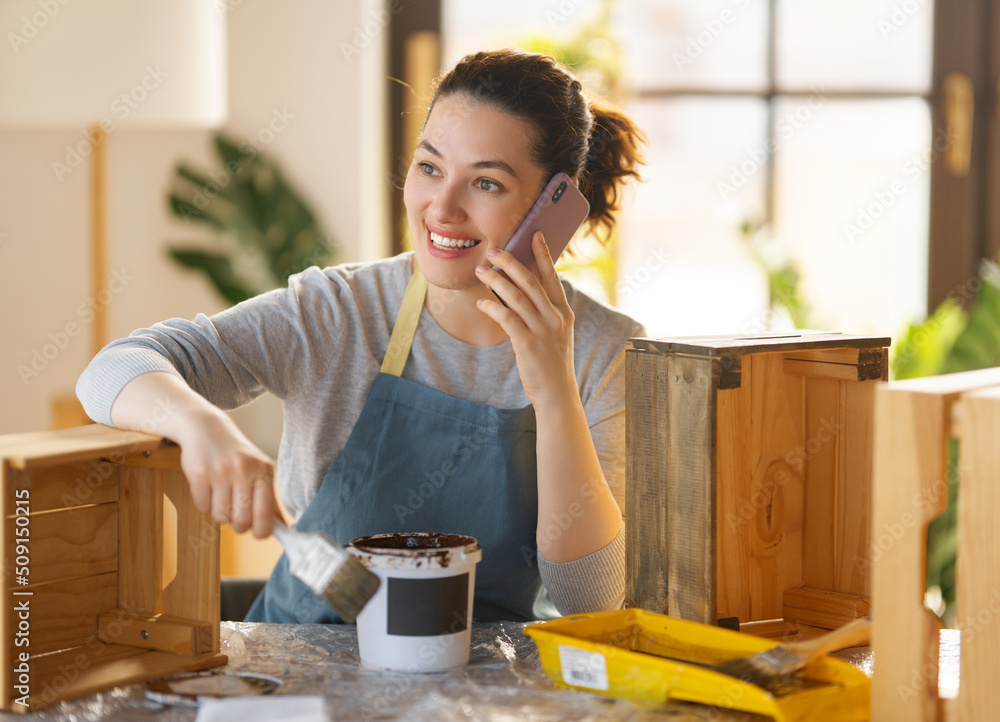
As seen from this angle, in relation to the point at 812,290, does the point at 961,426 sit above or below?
below

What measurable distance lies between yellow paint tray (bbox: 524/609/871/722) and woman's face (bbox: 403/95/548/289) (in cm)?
55

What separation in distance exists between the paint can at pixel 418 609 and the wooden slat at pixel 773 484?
0.34m

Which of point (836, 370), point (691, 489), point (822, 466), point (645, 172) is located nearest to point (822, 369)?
point (836, 370)

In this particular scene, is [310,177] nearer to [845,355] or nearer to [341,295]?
[341,295]

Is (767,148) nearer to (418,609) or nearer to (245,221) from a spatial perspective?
(245,221)

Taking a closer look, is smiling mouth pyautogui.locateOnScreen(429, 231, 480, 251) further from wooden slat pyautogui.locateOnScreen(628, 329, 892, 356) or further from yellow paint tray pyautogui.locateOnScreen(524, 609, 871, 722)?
yellow paint tray pyautogui.locateOnScreen(524, 609, 871, 722)

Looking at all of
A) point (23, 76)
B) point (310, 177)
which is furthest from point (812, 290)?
point (23, 76)

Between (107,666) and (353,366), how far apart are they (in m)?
0.55

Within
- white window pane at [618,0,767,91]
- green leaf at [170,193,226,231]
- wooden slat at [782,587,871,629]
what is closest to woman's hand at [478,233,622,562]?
wooden slat at [782,587,871,629]

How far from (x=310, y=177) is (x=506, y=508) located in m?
1.82

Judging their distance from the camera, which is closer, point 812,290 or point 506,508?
point 506,508

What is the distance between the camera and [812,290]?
3.09 meters

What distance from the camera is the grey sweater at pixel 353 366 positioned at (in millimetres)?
1236

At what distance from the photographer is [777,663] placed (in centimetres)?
85
